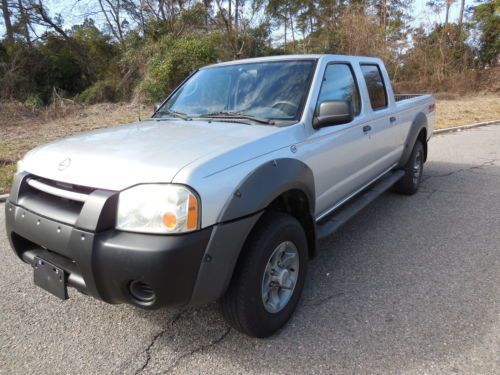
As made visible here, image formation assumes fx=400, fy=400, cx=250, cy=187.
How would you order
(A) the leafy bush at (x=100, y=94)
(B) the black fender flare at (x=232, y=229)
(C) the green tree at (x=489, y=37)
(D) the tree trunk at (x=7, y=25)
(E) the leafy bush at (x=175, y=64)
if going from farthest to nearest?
(C) the green tree at (x=489, y=37) → (D) the tree trunk at (x=7, y=25) → (A) the leafy bush at (x=100, y=94) → (E) the leafy bush at (x=175, y=64) → (B) the black fender flare at (x=232, y=229)

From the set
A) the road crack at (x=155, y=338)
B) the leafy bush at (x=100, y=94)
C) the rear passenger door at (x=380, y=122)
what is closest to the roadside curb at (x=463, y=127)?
the rear passenger door at (x=380, y=122)

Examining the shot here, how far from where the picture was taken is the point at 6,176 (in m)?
6.15

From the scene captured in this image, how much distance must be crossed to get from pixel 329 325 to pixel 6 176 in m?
5.62

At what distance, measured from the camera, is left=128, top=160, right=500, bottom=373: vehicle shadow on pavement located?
2.36m

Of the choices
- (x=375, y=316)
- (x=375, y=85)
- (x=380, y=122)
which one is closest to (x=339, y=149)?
(x=380, y=122)

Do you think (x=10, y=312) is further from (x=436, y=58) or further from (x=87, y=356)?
(x=436, y=58)

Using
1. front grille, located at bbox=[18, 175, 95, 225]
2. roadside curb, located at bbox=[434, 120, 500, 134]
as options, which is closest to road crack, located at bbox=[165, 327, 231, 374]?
front grille, located at bbox=[18, 175, 95, 225]

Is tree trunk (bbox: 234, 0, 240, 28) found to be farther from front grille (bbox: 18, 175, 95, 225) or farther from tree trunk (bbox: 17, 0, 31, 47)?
front grille (bbox: 18, 175, 95, 225)

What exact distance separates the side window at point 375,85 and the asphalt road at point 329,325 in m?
1.45

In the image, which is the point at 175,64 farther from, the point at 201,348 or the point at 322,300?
the point at 201,348

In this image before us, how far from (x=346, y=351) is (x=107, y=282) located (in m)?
1.46

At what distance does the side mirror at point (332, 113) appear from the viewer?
2.86m

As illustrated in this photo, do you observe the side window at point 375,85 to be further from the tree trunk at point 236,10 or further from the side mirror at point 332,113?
the tree trunk at point 236,10

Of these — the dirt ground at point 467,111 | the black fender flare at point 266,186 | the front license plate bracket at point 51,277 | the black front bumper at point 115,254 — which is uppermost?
the black fender flare at point 266,186
